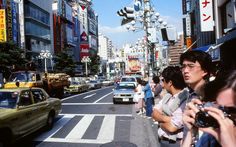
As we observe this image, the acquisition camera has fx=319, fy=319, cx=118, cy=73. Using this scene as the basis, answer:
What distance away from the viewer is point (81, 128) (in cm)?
1088

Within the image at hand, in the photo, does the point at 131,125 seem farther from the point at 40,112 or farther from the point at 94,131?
the point at 40,112

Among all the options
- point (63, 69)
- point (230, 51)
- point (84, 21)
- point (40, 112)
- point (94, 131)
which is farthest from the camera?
point (84, 21)

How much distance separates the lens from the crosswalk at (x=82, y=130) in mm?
9008

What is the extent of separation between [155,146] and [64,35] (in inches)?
2653

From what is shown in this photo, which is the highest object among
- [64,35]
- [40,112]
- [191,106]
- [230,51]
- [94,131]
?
[64,35]

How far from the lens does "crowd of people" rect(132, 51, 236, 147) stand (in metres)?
1.47

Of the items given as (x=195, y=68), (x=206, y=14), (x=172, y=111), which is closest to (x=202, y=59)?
(x=195, y=68)

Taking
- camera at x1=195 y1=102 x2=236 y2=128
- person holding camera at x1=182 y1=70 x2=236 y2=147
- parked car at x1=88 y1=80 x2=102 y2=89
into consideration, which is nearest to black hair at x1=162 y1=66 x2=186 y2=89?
person holding camera at x1=182 y1=70 x2=236 y2=147

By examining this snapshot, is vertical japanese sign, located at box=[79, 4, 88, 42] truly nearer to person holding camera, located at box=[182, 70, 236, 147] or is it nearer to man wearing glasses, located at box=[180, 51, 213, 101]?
man wearing glasses, located at box=[180, 51, 213, 101]

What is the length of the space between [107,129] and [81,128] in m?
0.96

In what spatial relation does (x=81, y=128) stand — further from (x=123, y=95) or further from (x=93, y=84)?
(x=93, y=84)

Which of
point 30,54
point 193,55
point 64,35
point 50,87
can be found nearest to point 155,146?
point 193,55

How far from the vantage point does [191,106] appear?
5.86ft

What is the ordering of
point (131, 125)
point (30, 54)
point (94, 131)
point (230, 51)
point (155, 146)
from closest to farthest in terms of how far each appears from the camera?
point (230, 51) → point (155, 146) → point (94, 131) → point (131, 125) → point (30, 54)
